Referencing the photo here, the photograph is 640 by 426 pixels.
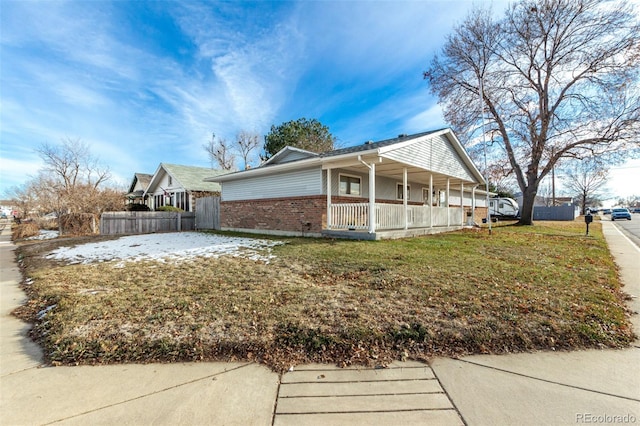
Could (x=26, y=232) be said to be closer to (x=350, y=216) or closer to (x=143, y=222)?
(x=143, y=222)

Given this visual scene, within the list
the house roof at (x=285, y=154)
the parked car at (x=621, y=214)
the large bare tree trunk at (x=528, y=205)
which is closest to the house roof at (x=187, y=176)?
the house roof at (x=285, y=154)

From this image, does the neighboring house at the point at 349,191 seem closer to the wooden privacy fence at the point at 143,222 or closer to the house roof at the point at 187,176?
the wooden privacy fence at the point at 143,222

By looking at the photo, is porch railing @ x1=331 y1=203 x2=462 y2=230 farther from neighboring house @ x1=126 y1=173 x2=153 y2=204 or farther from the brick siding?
neighboring house @ x1=126 y1=173 x2=153 y2=204

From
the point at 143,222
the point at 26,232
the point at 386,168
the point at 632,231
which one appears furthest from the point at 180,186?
the point at 632,231

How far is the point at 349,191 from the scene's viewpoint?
12.0 meters

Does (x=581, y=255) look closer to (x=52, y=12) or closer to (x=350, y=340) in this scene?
(x=350, y=340)

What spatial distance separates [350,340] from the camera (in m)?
2.76

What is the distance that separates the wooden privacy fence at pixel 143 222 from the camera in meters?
14.4

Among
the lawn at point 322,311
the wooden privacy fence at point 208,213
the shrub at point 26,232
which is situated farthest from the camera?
the wooden privacy fence at point 208,213

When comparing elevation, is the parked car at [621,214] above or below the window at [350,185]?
below

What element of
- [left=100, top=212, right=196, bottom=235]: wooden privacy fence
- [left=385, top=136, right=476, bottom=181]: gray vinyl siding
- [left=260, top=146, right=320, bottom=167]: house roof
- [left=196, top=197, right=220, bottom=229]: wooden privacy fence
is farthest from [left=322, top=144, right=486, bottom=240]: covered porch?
[left=100, top=212, right=196, bottom=235]: wooden privacy fence

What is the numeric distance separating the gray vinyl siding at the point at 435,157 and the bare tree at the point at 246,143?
27902mm

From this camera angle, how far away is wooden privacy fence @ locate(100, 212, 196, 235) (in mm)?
14438

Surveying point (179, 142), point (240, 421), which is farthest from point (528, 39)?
point (179, 142)
